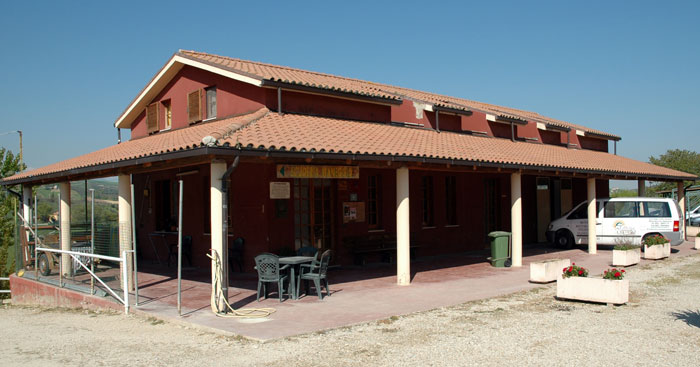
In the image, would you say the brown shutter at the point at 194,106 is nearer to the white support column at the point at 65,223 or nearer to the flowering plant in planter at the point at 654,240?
the white support column at the point at 65,223

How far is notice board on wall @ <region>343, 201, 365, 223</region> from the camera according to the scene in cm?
1410

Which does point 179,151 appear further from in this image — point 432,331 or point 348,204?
point 348,204

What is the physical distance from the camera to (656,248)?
15.2 meters

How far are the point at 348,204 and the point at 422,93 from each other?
7618 mm

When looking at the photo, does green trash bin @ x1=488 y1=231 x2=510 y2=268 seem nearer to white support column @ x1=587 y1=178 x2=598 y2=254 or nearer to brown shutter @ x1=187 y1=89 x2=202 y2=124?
white support column @ x1=587 y1=178 x2=598 y2=254

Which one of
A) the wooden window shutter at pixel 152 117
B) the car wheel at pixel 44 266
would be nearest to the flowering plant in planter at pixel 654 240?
the wooden window shutter at pixel 152 117

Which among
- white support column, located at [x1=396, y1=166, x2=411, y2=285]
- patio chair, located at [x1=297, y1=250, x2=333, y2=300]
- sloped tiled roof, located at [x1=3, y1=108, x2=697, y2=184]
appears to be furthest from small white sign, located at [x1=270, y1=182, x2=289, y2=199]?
patio chair, located at [x1=297, y1=250, x2=333, y2=300]

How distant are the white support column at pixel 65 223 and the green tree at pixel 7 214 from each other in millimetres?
8833

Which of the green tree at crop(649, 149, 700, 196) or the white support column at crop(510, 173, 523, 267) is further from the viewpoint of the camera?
the green tree at crop(649, 149, 700, 196)

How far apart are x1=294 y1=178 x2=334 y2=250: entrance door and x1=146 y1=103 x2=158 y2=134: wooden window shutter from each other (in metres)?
5.26

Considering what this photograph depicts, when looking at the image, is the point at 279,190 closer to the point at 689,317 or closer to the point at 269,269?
the point at 269,269

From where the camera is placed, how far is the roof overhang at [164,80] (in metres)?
12.8

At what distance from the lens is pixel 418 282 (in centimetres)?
1165

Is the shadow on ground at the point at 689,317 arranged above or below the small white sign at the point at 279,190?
below
